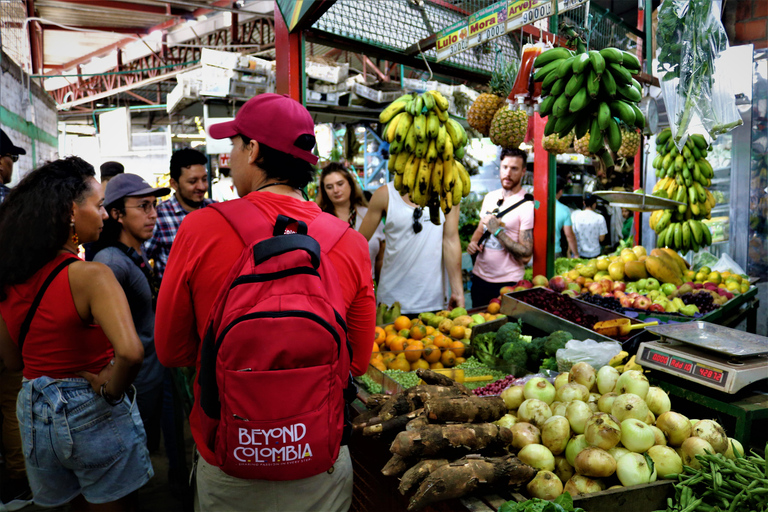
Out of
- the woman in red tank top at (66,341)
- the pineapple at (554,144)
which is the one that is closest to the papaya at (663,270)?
the pineapple at (554,144)

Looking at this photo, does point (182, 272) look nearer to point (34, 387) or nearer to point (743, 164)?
point (34, 387)

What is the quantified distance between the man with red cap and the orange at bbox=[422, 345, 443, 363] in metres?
1.46

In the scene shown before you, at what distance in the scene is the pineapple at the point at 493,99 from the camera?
407cm

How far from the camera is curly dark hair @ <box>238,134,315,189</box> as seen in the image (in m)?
1.55

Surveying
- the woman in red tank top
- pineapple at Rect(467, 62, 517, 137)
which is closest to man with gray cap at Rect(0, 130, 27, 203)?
the woman in red tank top

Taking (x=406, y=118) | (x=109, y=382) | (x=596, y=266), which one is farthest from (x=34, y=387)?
(x=596, y=266)

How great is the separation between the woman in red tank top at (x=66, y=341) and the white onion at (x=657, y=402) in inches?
78.4

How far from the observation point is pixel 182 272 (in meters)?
1.42

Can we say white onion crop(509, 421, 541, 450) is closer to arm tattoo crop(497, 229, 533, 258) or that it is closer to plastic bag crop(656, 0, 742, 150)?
plastic bag crop(656, 0, 742, 150)

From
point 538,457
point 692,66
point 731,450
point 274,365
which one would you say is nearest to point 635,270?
point 692,66

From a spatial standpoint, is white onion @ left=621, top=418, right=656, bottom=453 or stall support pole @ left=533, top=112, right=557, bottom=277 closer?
white onion @ left=621, top=418, right=656, bottom=453

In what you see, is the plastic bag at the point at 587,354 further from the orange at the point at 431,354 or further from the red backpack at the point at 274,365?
the red backpack at the point at 274,365

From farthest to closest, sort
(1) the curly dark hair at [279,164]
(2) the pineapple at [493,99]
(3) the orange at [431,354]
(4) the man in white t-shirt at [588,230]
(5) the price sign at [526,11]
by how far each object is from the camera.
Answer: (4) the man in white t-shirt at [588,230], (2) the pineapple at [493,99], (3) the orange at [431,354], (5) the price sign at [526,11], (1) the curly dark hair at [279,164]

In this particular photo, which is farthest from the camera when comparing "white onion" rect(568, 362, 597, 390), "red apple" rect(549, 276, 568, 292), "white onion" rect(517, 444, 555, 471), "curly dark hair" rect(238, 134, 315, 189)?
"red apple" rect(549, 276, 568, 292)
